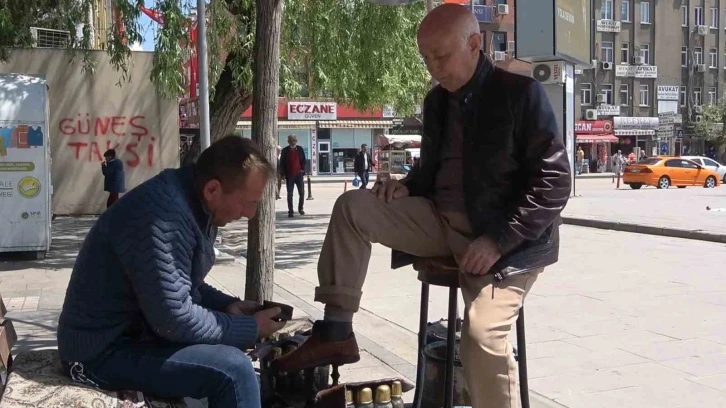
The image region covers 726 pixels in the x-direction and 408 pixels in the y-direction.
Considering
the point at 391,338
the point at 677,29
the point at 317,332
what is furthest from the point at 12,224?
the point at 677,29

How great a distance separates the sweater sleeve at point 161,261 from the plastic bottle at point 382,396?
1020 mm

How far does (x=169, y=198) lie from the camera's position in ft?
8.14

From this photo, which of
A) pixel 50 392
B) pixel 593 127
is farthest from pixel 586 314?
pixel 593 127

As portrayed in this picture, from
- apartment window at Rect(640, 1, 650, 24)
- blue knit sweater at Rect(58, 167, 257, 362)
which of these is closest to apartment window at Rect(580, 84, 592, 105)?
apartment window at Rect(640, 1, 650, 24)

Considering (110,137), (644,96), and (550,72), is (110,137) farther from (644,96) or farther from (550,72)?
(644,96)

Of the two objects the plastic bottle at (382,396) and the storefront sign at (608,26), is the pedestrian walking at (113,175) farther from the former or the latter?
the storefront sign at (608,26)

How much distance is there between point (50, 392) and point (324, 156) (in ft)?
151

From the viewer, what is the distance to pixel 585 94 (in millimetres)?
51750

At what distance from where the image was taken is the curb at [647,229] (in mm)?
12797

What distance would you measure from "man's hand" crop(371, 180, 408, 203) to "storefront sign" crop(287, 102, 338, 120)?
137ft

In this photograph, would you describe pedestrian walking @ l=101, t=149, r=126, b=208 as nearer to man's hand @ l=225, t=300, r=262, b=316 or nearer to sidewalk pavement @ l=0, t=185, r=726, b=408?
sidewalk pavement @ l=0, t=185, r=726, b=408

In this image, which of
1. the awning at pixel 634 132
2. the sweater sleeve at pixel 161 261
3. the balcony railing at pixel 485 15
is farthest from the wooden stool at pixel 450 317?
the awning at pixel 634 132

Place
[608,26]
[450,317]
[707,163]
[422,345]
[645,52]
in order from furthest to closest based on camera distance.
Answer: [645,52] < [608,26] < [707,163] < [422,345] < [450,317]

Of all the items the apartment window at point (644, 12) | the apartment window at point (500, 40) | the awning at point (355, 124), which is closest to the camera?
the awning at point (355, 124)
